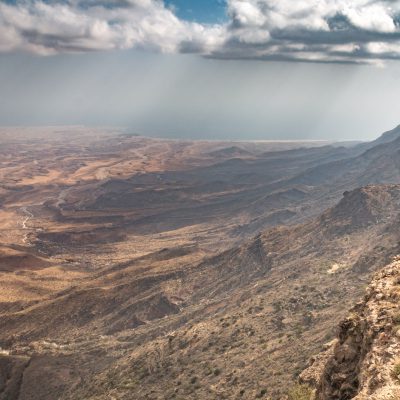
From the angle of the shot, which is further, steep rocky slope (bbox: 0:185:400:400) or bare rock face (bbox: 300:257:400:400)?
steep rocky slope (bbox: 0:185:400:400)

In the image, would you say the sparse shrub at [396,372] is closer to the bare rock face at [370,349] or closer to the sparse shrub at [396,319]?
the bare rock face at [370,349]

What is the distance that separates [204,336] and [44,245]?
3482 inches

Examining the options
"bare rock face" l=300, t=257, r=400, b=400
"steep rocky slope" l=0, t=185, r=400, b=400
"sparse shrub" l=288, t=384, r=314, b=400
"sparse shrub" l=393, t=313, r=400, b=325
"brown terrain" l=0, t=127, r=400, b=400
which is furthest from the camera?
"brown terrain" l=0, t=127, r=400, b=400

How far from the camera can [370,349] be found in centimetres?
1303

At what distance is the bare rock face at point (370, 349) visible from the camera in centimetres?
1134

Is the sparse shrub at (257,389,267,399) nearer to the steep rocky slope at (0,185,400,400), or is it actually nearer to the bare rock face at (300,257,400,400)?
the steep rocky slope at (0,185,400,400)

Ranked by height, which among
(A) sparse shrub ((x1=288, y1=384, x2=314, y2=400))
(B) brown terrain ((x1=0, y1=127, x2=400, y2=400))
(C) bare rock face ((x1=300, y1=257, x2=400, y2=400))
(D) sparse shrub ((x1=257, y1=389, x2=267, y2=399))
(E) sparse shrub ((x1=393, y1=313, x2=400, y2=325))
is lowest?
(B) brown terrain ((x1=0, y1=127, x2=400, y2=400))

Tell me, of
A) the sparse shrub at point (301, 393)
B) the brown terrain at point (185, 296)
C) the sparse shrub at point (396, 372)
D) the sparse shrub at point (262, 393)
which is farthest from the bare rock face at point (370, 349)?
the sparse shrub at point (262, 393)

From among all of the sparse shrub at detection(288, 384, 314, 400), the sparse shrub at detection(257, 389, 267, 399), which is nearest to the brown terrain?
the sparse shrub at detection(257, 389, 267, 399)

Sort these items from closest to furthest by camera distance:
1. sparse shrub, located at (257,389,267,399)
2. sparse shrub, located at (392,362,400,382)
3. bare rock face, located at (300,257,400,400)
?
1. sparse shrub, located at (392,362,400,382)
2. bare rock face, located at (300,257,400,400)
3. sparse shrub, located at (257,389,267,399)

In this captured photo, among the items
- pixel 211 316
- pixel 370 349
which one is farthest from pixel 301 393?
pixel 211 316

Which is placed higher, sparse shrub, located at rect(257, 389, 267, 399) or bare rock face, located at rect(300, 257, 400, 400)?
bare rock face, located at rect(300, 257, 400, 400)

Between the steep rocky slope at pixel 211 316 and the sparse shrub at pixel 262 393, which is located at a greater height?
the sparse shrub at pixel 262 393

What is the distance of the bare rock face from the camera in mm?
11336
